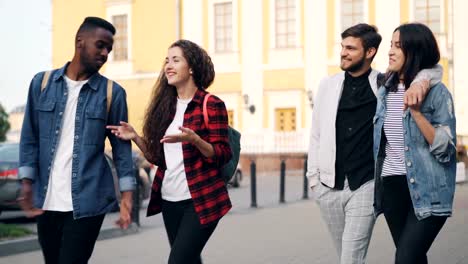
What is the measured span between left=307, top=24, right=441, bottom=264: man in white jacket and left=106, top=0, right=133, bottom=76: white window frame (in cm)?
3632

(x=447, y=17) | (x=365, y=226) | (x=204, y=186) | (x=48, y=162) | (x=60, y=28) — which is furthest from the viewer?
(x=60, y=28)

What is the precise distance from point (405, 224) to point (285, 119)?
32.1m

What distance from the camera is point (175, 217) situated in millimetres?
5113

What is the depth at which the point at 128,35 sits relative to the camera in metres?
41.6

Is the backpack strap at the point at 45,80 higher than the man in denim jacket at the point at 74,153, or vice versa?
the backpack strap at the point at 45,80

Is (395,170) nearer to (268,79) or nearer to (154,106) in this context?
(154,106)

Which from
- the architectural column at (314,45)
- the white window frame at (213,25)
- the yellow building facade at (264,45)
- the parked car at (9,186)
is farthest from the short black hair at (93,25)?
the white window frame at (213,25)

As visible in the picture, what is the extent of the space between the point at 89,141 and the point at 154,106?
2.41 ft

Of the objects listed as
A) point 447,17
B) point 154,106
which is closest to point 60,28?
point 447,17

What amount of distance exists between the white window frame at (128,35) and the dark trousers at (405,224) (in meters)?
36.9

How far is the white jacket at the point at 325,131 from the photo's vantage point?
5594 millimetres

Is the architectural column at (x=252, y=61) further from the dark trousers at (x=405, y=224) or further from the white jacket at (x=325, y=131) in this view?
the dark trousers at (x=405, y=224)

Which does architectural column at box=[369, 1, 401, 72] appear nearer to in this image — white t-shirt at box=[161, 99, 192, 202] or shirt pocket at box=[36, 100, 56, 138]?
white t-shirt at box=[161, 99, 192, 202]

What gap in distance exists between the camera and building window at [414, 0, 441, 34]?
1366 inches
